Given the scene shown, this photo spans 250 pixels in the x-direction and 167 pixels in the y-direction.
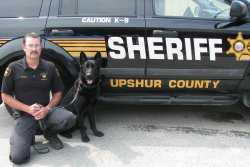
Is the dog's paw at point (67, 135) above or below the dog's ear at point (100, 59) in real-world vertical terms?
below

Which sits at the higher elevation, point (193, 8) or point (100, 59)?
point (193, 8)

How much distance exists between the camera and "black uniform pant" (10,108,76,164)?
399 cm

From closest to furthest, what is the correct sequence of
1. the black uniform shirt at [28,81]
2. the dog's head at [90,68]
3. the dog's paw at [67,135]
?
the black uniform shirt at [28,81] → the dog's head at [90,68] → the dog's paw at [67,135]

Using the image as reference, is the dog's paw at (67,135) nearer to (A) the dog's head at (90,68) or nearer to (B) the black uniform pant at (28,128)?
(B) the black uniform pant at (28,128)

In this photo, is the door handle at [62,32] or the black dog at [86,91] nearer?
the black dog at [86,91]

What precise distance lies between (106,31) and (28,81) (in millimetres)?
1057

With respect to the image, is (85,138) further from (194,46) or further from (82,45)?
(194,46)

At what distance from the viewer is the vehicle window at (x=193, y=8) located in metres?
4.80

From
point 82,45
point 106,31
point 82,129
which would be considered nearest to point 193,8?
point 106,31

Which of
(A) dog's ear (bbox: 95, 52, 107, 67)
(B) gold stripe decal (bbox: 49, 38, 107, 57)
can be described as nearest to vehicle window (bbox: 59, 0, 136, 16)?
(B) gold stripe decal (bbox: 49, 38, 107, 57)

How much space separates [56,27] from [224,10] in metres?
1.92

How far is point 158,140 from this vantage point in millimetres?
4625

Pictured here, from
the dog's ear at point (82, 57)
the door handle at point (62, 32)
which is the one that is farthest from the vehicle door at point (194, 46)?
the door handle at point (62, 32)

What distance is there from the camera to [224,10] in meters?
4.86
